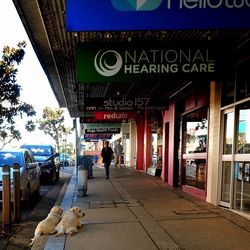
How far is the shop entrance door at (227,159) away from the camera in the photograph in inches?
367

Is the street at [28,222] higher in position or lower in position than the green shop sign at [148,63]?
lower

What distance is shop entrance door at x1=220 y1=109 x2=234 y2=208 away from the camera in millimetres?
9328

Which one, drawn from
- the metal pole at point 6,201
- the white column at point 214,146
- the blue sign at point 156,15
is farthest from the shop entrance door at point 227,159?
the blue sign at point 156,15

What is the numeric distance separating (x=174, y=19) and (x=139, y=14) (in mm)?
386

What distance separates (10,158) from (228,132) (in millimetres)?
6380

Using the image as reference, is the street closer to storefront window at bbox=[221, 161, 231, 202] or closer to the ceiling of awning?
the ceiling of awning

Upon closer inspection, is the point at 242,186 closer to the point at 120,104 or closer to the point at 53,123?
the point at 120,104


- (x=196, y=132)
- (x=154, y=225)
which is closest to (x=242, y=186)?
(x=154, y=225)

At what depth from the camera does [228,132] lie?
9.62 meters

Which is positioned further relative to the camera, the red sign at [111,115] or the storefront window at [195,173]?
the red sign at [111,115]

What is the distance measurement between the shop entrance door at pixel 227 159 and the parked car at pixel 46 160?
9.82 m

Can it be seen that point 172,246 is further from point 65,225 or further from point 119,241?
point 65,225

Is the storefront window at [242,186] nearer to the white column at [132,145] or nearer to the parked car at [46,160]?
the parked car at [46,160]

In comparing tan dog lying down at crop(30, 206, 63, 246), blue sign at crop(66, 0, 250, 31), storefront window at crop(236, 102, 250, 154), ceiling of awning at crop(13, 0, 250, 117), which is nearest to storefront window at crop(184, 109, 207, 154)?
ceiling of awning at crop(13, 0, 250, 117)
